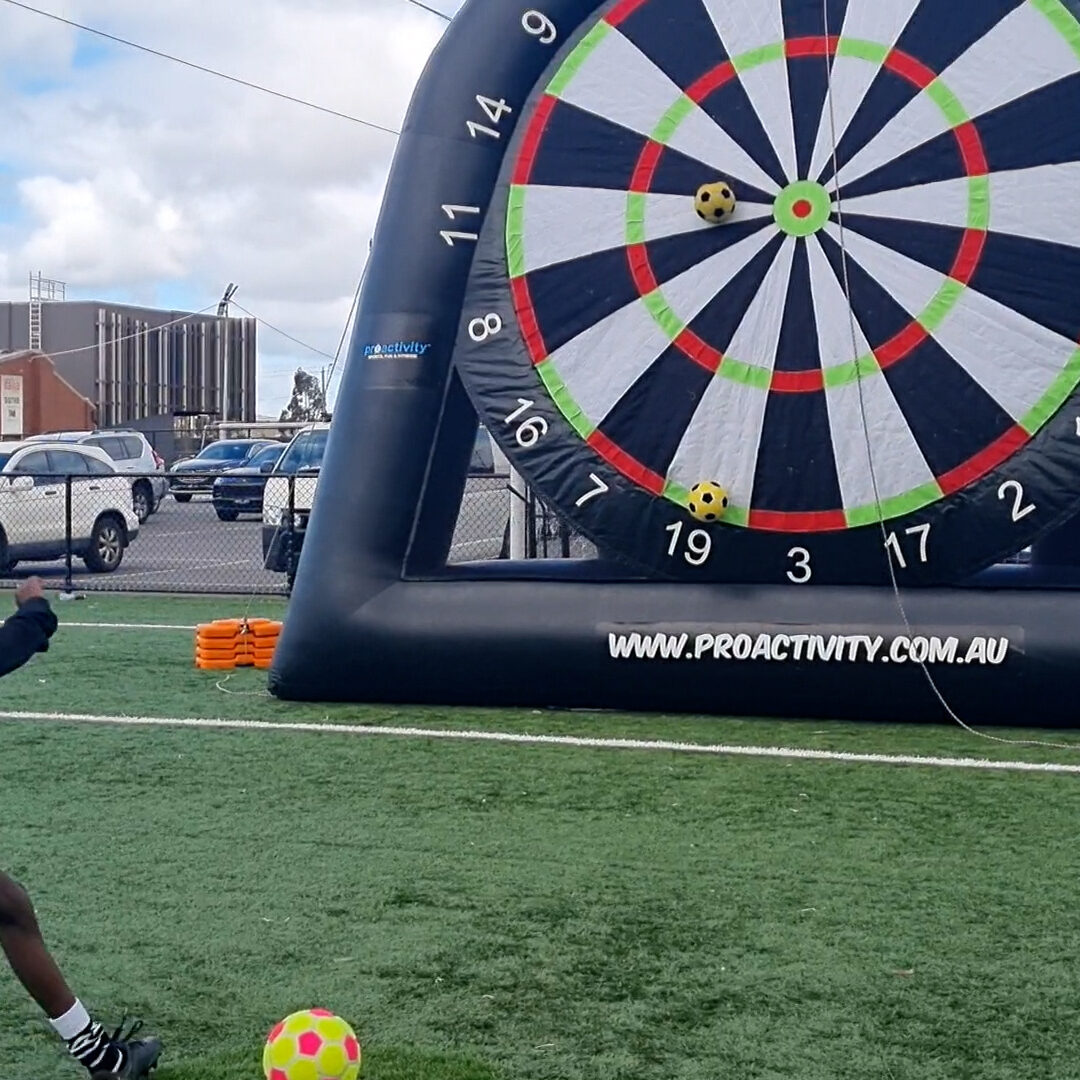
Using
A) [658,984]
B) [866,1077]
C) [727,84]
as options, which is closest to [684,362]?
[727,84]

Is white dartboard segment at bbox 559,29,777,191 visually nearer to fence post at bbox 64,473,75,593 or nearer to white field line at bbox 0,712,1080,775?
white field line at bbox 0,712,1080,775

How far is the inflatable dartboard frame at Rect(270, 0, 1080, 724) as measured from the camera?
7398 millimetres

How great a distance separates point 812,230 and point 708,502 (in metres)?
1.42

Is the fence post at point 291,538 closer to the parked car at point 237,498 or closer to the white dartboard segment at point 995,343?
the parked car at point 237,498

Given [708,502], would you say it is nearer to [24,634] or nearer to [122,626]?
[24,634]

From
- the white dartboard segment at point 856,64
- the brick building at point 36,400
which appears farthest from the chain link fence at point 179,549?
the brick building at point 36,400

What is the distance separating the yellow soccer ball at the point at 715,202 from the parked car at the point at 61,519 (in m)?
8.56

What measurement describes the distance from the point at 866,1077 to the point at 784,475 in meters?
4.46

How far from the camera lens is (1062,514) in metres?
7.38

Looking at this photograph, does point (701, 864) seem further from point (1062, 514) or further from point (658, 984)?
point (1062, 514)

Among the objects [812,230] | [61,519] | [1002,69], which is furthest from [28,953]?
[61,519]

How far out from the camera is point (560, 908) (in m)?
4.82

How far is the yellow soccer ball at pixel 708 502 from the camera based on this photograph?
304 inches

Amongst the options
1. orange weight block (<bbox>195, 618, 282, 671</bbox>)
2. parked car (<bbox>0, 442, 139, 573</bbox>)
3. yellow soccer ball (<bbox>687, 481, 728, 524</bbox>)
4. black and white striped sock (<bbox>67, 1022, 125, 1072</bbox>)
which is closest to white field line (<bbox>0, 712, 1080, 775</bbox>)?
yellow soccer ball (<bbox>687, 481, 728, 524</bbox>)
